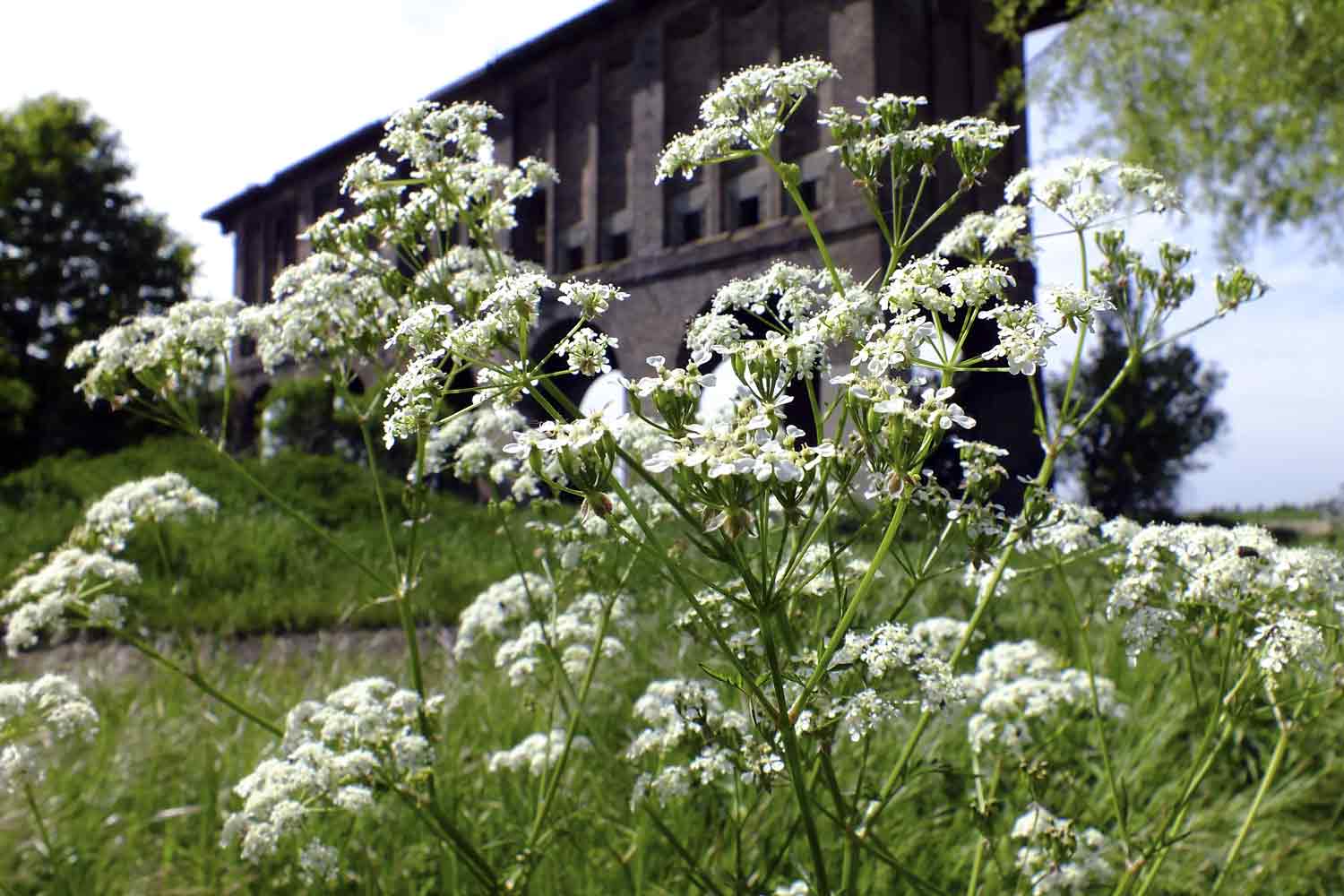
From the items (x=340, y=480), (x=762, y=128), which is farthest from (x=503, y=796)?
(x=340, y=480)

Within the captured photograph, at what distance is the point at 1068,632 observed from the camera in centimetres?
623

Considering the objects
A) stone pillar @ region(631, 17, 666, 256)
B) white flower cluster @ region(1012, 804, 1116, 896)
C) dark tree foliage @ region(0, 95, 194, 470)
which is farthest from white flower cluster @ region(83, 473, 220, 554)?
dark tree foliage @ region(0, 95, 194, 470)

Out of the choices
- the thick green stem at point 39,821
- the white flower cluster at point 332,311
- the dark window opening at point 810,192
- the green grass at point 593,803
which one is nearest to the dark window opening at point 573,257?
the dark window opening at point 810,192

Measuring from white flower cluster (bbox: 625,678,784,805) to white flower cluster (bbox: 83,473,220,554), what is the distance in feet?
6.71

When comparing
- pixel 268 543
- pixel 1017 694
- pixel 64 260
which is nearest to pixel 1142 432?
pixel 268 543

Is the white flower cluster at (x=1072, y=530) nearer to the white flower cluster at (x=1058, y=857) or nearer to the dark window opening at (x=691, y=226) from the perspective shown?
the white flower cluster at (x=1058, y=857)

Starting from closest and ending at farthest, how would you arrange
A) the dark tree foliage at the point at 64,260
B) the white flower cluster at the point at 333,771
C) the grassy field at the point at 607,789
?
the white flower cluster at the point at 333,771
the grassy field at the point at 607,789
the dark tree foliage at the point at 64,260

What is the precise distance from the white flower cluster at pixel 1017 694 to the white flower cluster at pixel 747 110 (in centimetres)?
189

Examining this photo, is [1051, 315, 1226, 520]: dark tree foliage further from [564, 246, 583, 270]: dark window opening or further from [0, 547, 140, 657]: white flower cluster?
[0, 547, 140, 657]: white flower cluster

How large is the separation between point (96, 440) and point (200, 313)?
101 feet

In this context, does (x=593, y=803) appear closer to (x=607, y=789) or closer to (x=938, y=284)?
(x=607, y=789)

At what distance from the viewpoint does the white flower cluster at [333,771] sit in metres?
2.77

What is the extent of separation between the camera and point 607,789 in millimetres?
4121

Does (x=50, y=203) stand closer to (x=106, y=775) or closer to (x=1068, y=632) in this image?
(x=106, y=775)
